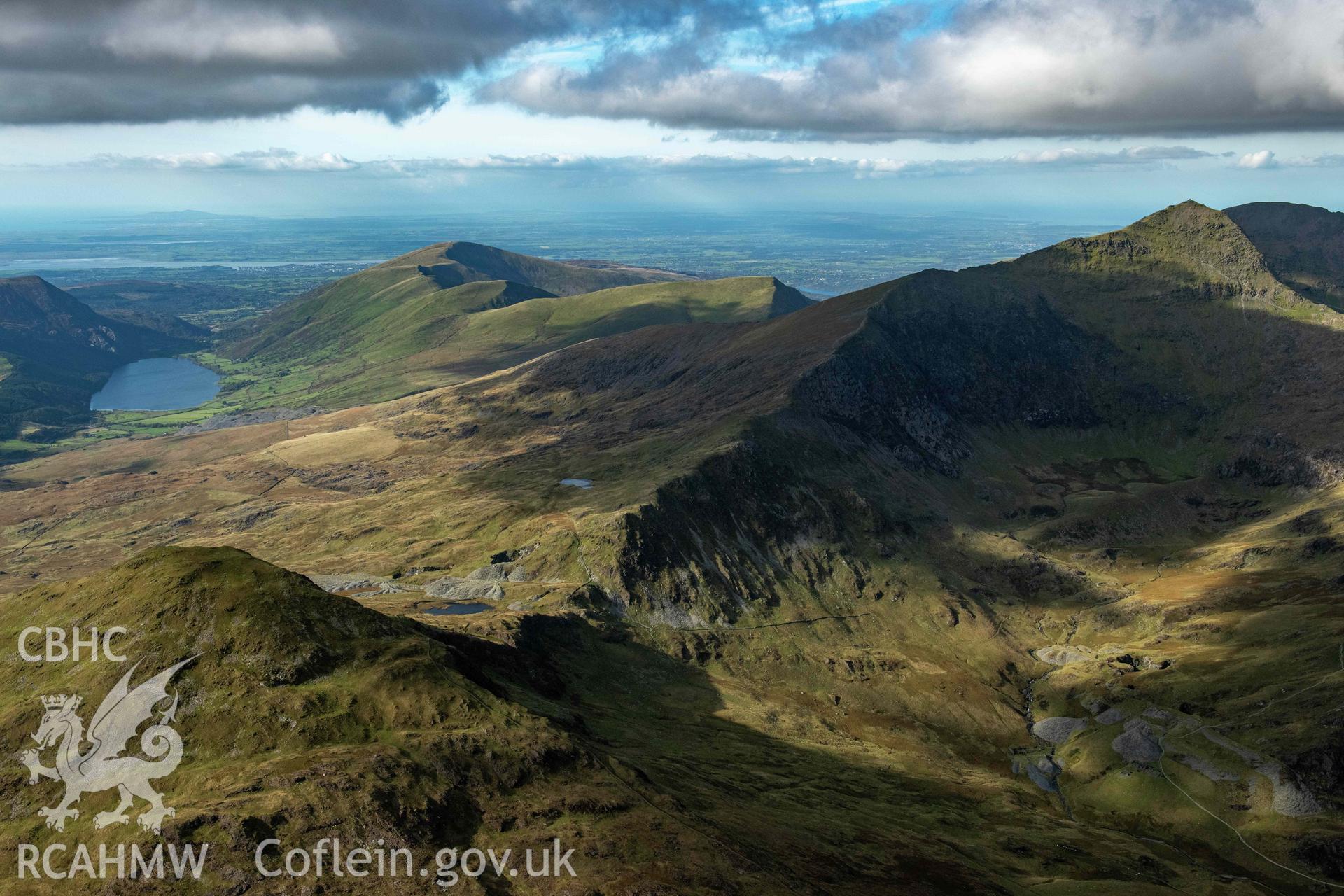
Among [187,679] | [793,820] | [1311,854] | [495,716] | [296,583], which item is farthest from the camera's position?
[1311,854]

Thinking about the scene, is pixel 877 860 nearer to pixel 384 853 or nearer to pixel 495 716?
pixel 495 716

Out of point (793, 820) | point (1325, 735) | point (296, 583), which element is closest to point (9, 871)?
point (296, 583)

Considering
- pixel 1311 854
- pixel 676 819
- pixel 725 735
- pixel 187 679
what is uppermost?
pixel 187 679

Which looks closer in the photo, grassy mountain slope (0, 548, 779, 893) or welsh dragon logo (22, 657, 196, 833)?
grassy mountain slope (0, 548, 779, 893)

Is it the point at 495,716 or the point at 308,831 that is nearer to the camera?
the point at 308,831

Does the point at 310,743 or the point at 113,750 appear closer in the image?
the point at 113,750

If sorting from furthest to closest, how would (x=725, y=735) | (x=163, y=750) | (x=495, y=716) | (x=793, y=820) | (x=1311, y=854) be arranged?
1. (x=725, y=735)
2. (x=1311, y=854)
3. (x=793, y=820)
4. (x=495, y=716)
5. (x=163, y=750)

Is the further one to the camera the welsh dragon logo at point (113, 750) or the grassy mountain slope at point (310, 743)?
the welsh dragon logo at point (113, 750)

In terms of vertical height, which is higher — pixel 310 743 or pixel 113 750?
pixel 113 750
